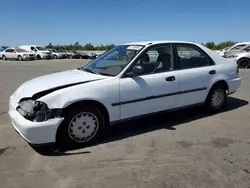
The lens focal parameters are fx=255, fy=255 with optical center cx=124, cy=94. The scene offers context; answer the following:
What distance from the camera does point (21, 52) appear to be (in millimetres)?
30922

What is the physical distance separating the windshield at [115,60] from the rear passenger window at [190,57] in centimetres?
88

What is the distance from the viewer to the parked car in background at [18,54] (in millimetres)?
30641

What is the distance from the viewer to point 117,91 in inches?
159

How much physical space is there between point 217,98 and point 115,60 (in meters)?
2.46

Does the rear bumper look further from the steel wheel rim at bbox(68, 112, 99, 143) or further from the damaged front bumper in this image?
the damaged front bumper

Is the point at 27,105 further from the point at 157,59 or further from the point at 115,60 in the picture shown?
the point at 157,59

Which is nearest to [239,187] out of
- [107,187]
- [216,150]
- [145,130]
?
→ [216,150]

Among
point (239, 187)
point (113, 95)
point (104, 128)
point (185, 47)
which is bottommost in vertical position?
point (239, 187)

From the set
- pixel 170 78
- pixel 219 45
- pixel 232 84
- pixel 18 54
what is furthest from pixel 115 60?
pixel 219 45

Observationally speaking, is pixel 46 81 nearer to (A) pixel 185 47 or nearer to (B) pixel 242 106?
(A) pixel 185 47

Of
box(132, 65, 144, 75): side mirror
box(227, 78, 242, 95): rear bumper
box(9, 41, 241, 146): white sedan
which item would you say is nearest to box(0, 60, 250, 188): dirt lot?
box(9, 41, 241, 146): white sedan

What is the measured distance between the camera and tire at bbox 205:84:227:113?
5383mm

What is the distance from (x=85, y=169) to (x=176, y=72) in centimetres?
248

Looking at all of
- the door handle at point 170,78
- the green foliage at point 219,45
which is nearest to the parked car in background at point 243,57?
the door handle at point 170,78
